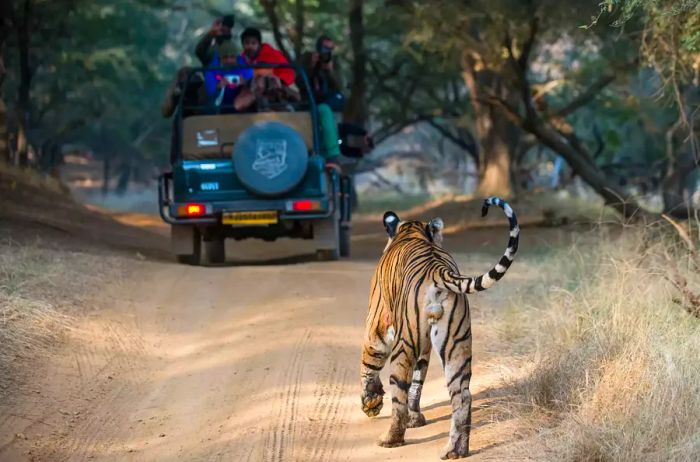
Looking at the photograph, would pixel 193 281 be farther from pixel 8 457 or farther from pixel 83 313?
pixel 8 457

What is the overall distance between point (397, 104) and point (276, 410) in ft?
93.8

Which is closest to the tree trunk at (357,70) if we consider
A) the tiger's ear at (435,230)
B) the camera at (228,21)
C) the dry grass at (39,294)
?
the camera at (228,21)

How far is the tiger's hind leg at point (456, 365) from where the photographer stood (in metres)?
6.10

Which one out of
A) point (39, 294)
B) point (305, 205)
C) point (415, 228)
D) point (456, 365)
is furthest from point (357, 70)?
point (456, 365)

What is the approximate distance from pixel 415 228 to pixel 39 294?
4.16 metres

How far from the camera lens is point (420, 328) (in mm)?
6273

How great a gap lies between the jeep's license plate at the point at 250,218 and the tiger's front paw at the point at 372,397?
6874mm

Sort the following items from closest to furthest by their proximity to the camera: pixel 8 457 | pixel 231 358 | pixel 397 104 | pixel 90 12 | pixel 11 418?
pixel 8 457 < pixel 11 418 < pixel 231 358 < pixel 90 12 < pixel 397 104

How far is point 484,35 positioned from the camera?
18.9 meters

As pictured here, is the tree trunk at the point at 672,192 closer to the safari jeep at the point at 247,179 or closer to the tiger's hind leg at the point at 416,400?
the safari jeep at the point at 247,179

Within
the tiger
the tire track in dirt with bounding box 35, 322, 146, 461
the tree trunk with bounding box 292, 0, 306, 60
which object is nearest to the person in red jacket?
the tire track in dirt with bounding box 35, 322, 146, 461

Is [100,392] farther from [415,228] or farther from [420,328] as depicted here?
[420,328]

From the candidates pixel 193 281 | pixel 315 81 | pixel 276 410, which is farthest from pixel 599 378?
pixel 315 81

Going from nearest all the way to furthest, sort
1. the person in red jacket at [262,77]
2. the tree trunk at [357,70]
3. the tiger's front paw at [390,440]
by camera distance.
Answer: the tiger's front paw at [390,440] < the person in red jacket at [262,77] < the tree trunk at [357,70]
